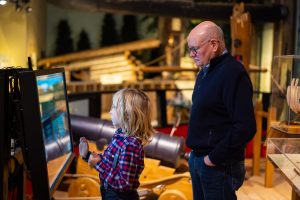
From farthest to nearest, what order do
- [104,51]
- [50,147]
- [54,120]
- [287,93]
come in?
[104,51]
[287,93]
[54,120]
[50,147]

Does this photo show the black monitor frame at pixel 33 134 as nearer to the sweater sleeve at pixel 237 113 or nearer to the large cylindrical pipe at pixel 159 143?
the sweater sleeve at pixel 237 113

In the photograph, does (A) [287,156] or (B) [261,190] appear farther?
(B) [261,190]

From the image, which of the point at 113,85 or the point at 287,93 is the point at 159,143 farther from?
the point at 113,85

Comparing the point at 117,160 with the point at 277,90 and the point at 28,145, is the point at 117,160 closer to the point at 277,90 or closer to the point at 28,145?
the point at 28,145

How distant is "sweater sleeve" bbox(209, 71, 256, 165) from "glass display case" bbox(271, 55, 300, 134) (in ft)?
2.30

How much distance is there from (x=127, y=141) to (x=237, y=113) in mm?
508

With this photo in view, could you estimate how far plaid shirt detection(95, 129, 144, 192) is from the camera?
6.27 ft

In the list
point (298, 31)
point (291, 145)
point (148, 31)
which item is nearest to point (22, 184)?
point (291, 145)

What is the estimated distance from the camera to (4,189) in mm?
1843

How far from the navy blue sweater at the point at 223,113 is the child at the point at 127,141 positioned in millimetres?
253

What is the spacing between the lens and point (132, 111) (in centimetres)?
191

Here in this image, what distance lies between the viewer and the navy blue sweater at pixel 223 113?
75.7 inches

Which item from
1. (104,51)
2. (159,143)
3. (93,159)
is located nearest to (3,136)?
(93,159)

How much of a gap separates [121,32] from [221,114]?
9.36 metres
